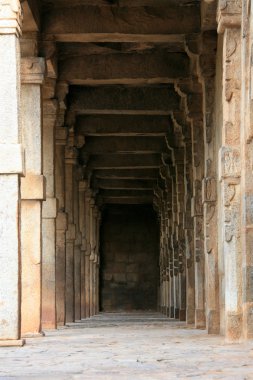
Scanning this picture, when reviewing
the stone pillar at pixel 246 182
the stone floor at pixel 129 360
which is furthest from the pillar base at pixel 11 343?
the stone pillar at pixel 246 182

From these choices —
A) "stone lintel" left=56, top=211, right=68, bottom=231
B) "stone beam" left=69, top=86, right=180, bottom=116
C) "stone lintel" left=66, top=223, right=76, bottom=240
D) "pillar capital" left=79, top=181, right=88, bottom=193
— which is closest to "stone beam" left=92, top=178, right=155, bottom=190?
"pillar capital" left=79, top=181, right=88, bottom=193

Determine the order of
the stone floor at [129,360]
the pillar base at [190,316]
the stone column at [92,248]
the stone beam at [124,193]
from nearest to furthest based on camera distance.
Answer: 1. the stone floor at [129,360]
2. the pillar base at [190,316]
3. the stone column at [92,248]
4. the stone beam at [124,193]

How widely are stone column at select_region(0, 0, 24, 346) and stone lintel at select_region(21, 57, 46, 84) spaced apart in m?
3.35

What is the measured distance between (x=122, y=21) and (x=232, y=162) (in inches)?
237

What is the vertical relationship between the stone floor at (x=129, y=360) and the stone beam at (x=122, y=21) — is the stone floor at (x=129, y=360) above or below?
below

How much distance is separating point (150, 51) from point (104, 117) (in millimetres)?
5012

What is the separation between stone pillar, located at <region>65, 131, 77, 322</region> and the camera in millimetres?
23266

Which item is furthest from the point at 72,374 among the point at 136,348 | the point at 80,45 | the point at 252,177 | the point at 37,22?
the point at 80,45

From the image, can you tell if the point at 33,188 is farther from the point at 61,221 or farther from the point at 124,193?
the point at 124,193

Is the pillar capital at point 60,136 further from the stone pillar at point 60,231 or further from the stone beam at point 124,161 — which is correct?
the stone beam at point 124,161

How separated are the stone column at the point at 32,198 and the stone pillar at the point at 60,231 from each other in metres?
4.94

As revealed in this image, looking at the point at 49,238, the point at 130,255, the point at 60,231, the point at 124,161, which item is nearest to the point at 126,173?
the point at 124,161

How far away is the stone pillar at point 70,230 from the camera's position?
76.3 ft

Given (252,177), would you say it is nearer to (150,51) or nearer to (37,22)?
(37,22)
